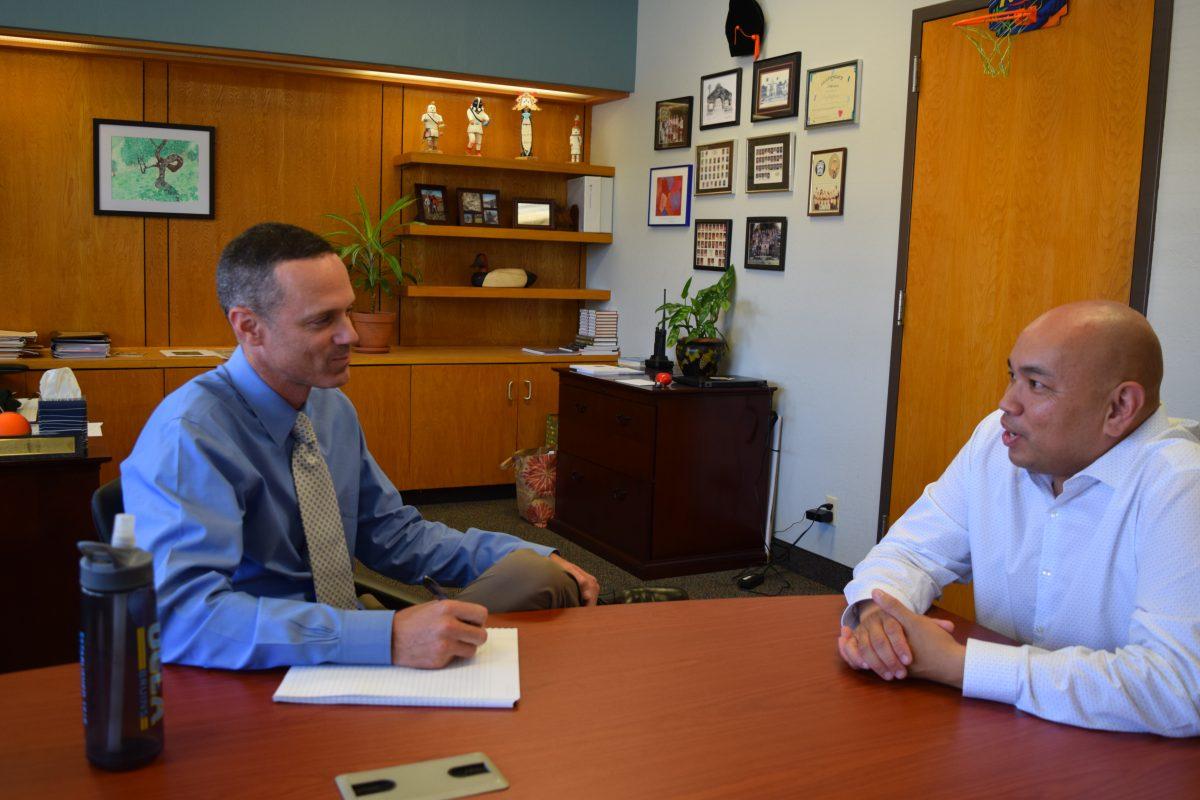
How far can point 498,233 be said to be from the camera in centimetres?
568

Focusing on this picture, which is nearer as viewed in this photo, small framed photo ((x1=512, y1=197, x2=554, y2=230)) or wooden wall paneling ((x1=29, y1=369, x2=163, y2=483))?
wooden wall paneling ((x1=29, y1=369, x2=163, y2=483))

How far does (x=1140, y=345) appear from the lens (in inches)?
64.7

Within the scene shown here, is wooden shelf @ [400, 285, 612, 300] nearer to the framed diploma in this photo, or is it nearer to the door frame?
the framed diploma

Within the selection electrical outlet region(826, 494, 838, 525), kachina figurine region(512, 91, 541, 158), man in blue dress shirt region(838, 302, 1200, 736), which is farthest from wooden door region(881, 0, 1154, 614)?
kachina figurine region(512, 91, 541, 158)

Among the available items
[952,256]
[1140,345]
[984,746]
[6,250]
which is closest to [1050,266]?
[952,256]

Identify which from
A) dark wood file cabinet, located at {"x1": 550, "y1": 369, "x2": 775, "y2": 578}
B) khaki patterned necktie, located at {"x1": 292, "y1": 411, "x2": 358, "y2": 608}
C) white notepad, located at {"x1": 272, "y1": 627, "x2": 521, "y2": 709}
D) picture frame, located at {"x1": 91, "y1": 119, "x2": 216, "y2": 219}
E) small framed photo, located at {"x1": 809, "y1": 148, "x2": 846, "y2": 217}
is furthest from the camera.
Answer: picture frame, located at {"x1": 91, "y1": 119, "x2": 216, "y2": 219}

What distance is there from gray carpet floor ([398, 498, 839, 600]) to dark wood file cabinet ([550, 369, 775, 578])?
0.06m

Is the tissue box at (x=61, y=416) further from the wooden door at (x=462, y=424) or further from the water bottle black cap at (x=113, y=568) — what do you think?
the wooden door at (x=462, y=424)

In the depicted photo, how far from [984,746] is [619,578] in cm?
311

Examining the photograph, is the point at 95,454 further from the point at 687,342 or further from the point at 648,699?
the point at 687,342

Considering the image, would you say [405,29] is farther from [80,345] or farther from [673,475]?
[673,475]

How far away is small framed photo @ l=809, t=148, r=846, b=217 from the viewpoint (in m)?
4.25

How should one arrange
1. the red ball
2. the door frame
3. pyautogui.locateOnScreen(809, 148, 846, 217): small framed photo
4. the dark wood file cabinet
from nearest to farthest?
1. the red ball
2. the door frame
3. pyautogui.locateOnScreen(809, 148, 846, 217): small framed photo
4. the dark wood file cabinet

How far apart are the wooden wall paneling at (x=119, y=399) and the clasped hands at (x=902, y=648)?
402 cm
